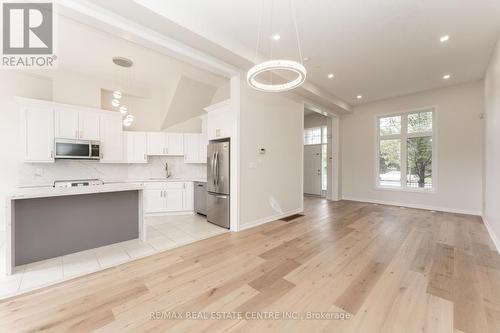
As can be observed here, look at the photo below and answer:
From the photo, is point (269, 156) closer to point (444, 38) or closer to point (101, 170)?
point (444, 38)

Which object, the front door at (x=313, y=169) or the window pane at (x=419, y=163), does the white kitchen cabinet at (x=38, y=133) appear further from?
the window pane at (x=419, y=163)

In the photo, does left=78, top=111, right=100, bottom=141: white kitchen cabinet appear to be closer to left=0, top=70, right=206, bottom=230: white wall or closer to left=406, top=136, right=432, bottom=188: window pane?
left=0, top=70, right=206, bottom=230: white wall

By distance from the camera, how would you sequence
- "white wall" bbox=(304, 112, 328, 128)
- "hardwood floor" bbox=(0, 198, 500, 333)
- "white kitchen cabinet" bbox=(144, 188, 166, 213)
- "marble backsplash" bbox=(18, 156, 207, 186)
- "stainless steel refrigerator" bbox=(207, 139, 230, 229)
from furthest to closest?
"white wall" bbox=(304, 112, 328, 128)
"white kitchen cabinet" bbox=(144, 188, 166, 213)
"marble backsplash" bbox=(18, 156, 207, 186)
"stainless steel refrigerator" bbox=(207, 139, 230, 229)
"hardwood floor" bbox=(0, 198, 500, 333)

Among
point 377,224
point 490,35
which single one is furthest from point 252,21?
point 377,224

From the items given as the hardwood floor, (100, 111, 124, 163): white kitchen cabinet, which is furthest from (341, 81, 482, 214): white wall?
(100, 111, 124, 163): white kitchen cabinet

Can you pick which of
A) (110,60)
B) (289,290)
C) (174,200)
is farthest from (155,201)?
(289,290)

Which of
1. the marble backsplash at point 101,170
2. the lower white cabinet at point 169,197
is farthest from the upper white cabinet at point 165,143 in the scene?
the lower white cabinet at point 169,197

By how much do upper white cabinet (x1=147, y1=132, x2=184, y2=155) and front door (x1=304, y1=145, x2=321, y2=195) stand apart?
17.9 feet

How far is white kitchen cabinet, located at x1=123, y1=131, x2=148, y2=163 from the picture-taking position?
5.15 metres

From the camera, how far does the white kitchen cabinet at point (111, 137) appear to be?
477 cm

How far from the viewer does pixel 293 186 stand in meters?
5.25

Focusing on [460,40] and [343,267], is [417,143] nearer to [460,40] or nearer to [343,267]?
[460,40]

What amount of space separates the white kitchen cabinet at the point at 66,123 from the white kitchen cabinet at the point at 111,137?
1.59 ft

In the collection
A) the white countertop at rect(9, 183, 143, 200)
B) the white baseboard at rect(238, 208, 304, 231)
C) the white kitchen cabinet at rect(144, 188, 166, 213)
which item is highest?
the white countertop at rect(9, 183, 143, 200)
